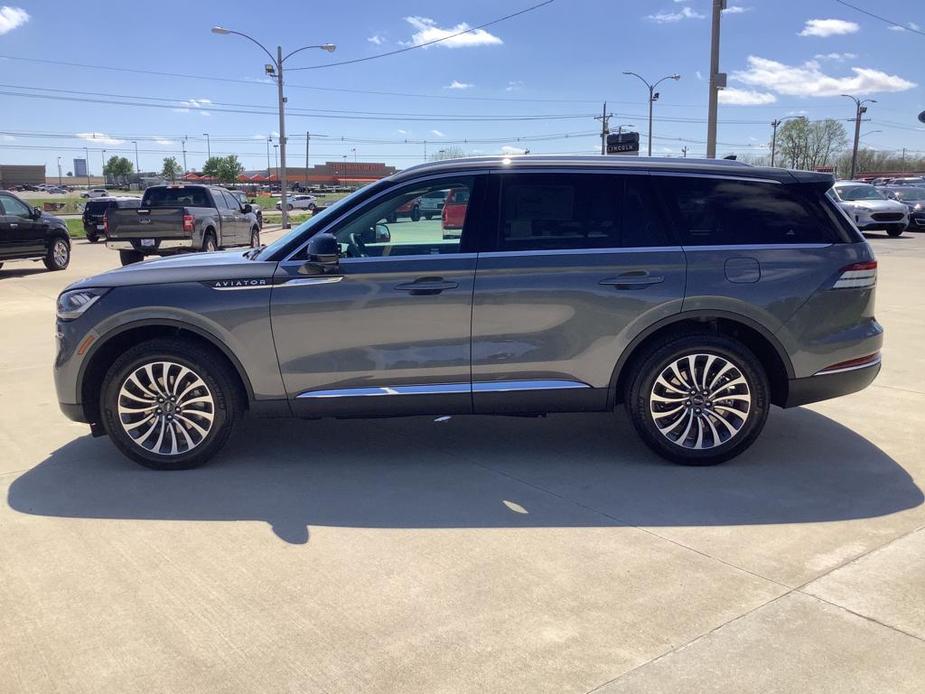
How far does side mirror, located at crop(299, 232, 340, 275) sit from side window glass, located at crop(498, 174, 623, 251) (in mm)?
1015

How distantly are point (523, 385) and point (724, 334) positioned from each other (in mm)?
1295

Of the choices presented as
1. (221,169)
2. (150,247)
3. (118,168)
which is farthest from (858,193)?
(118,168)

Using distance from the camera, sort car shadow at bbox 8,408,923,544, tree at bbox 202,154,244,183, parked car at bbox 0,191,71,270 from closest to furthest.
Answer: car shadow at bbox 8,408,923,544, parked car at bbox 0,191,71,270, tree at bbox 202,154,244,183

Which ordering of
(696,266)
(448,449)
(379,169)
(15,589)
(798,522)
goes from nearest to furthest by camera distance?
(15,589) < (798,522) < (696,266) < (448,449) < (379,169)

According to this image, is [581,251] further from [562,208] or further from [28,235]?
[28,235]

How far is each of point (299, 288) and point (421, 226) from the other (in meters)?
0.82

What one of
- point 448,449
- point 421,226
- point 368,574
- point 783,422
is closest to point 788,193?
point 783,422

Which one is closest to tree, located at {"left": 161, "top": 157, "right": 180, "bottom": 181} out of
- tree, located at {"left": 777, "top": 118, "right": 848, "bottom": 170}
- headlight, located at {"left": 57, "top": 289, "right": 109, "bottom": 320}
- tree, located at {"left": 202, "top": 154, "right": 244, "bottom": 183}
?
tree, located at {"left": 202, "top": 154, "right": 244, "bottom": 183}

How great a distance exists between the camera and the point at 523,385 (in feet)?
15.8

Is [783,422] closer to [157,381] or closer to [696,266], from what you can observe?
[696,266]

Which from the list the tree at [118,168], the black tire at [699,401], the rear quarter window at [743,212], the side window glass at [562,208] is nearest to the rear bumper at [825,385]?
the black tire at [699,401]

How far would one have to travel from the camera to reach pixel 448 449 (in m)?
5.27

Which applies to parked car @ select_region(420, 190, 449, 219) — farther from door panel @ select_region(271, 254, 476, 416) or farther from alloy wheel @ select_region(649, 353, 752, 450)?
alloy wheel @ select_region(649, 353, 752, 450)

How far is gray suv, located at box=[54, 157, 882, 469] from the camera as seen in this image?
4.73 metres
